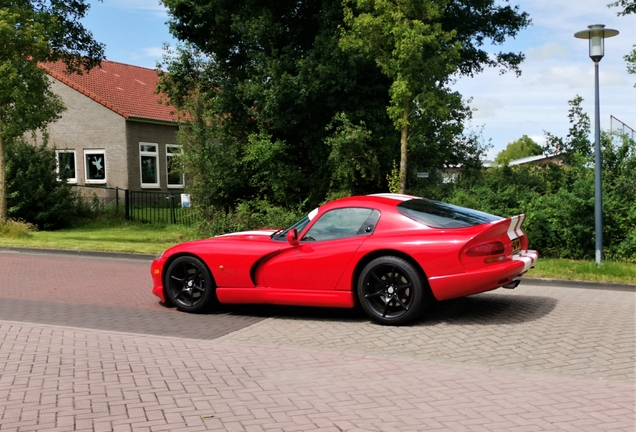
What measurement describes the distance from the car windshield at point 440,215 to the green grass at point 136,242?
11.3 feet

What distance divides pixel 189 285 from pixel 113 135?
2460 cm

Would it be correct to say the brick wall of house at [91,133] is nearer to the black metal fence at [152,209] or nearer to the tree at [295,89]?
the black metal fence at [152,209]

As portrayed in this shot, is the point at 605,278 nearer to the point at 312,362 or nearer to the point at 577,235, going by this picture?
the point at 577,235

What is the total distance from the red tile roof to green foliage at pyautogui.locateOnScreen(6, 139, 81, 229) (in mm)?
Result: 6910

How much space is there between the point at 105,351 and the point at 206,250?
7.08 ft

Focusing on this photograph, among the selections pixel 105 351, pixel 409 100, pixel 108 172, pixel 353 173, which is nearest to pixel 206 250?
pixel 105 351

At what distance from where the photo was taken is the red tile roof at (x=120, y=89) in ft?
103

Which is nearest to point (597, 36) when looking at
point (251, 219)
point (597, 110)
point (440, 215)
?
point (597, 110)

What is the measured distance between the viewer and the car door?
7.49 metres

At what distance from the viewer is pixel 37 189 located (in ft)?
75.9

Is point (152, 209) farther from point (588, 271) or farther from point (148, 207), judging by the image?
point (588, 271)

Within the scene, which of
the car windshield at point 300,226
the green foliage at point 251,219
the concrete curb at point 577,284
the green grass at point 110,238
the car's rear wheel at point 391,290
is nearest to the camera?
the car's rear wheel at point 391,290

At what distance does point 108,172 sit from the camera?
31.5m

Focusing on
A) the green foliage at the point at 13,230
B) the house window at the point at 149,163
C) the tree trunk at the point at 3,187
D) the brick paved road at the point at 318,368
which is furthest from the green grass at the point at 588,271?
Result: the house window at the point at 149,163
